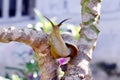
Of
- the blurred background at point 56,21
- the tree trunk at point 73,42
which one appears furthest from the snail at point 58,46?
the blurred background at point 56,21

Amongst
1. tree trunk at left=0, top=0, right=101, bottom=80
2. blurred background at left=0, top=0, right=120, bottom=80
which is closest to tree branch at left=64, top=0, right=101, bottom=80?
tree trunk at left=0, top=0, right=101, bottom=80

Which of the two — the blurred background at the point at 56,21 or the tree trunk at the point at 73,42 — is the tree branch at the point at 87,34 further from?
the blurred background at the point at 56,21

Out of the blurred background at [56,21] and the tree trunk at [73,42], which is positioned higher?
the tree trunk at [73,42]

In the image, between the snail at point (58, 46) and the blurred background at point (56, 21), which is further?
the blurred background at point (56, 21)

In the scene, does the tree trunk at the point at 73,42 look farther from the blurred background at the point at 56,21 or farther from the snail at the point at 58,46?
the blurred background at the point at 56,21

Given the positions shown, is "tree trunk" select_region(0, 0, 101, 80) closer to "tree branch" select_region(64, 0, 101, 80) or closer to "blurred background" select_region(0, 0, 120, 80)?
"tree branch" select_region(64, 0, 101, 80)

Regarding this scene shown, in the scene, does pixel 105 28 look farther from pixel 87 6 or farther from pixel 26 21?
pixel 87 6

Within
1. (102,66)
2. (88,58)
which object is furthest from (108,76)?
(88,58)
